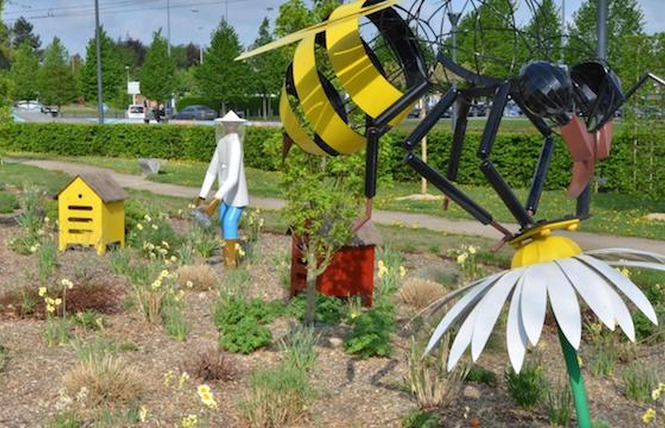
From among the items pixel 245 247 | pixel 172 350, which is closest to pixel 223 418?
pixel 172 350

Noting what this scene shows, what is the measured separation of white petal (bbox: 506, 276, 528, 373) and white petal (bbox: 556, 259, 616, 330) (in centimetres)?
21

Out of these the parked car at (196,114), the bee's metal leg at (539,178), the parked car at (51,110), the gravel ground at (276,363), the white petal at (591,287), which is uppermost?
the parked car at (51,110)

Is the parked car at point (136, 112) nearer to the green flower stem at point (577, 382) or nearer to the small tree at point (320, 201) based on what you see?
the small tree at point (320, 201)

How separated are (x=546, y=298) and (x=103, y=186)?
25.2 ft

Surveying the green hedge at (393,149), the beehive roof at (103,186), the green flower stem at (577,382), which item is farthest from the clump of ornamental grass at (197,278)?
the green flower stem at (577,382)

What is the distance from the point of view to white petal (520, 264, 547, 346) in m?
2.88

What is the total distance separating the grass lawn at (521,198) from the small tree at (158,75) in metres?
34.9

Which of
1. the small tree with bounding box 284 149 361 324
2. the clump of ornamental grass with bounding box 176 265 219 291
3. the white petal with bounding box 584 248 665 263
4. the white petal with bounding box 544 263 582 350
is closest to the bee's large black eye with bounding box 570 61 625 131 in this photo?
the white petal with bounding box 584 248 665 263

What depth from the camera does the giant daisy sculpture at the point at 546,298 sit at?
115 inches

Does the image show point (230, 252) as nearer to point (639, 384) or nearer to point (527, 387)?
point (527, 387)

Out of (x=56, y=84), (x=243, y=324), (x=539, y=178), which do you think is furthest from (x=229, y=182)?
(x=56, y=84)

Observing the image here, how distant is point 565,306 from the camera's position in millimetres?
2971

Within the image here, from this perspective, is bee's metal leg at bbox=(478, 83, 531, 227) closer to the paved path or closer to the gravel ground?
the gravel ground

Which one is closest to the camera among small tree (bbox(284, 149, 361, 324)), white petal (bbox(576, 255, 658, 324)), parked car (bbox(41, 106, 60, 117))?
white petal (bbox(576, 255, 658, 324))
